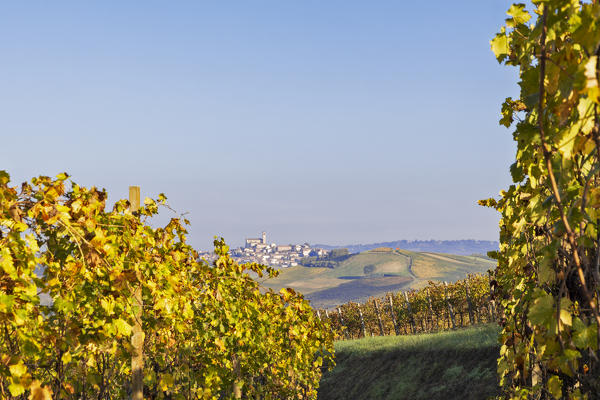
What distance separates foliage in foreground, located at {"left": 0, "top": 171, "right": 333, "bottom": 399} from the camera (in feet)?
9.31

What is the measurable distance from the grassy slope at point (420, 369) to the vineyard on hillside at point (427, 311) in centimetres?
391

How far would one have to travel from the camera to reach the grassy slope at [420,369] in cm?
1391

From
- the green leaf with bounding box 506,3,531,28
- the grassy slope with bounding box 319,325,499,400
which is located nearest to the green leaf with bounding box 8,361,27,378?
the green leaf with bounding box 506,3,531,28

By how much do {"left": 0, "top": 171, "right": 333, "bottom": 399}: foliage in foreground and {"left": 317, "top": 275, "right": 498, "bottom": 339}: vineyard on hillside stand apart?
47.2 feet

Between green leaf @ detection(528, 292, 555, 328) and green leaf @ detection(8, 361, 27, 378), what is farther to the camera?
green leaf @ detection(8, 361, 27, 378)

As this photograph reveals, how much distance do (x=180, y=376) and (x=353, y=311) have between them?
29.1 metres

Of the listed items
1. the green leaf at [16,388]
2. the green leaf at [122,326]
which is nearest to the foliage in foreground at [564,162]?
the green leaf at [16,388]

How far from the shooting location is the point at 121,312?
3906 millimetres

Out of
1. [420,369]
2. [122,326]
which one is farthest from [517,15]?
[420,369]

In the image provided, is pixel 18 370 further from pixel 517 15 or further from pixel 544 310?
pixel 517 15

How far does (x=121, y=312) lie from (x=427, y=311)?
28.3 meters

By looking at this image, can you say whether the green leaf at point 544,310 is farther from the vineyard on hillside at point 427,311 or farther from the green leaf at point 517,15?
the vineyard on hillside at point 427,311

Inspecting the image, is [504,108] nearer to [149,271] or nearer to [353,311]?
[149,271]

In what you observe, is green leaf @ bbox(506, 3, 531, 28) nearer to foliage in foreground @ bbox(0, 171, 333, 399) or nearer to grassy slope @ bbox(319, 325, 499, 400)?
foliage in foreground @ bbox(0, 171, 333, 399)
